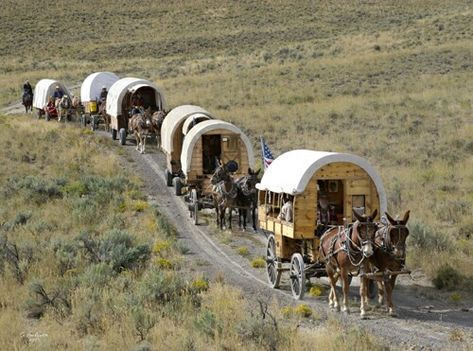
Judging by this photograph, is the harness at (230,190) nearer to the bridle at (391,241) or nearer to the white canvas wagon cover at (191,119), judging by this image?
the white canvas wagon cover at (191,119)

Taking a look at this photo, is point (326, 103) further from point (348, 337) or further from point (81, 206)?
point (348, 337)

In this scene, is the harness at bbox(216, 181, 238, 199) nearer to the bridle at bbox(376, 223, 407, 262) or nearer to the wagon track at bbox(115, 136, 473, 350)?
the wagon track at bbox(115, 136, 473, 350)

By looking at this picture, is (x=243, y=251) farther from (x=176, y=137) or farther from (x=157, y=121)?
(x=157, y=121)

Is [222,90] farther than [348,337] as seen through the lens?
Yes

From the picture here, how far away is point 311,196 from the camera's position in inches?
627

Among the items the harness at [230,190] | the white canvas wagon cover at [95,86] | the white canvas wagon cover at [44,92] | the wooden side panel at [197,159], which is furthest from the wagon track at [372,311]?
the white canvas wagon cover at [44,92]

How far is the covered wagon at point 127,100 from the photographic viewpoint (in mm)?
36469

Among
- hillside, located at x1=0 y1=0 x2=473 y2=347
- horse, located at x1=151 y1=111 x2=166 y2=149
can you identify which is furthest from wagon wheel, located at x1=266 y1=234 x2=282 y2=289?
horse, located at x1=151 y1=111 x2=166 y2=149

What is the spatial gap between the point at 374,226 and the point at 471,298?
3732mm

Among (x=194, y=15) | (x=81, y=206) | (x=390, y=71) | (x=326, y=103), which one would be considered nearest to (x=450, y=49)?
(x=390, y=71)

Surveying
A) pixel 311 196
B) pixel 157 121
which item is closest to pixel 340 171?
pixel 311 196

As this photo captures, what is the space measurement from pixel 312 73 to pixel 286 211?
3903 centimetres

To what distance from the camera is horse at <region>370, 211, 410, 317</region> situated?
519 inches

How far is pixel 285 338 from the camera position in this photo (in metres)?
11.2
